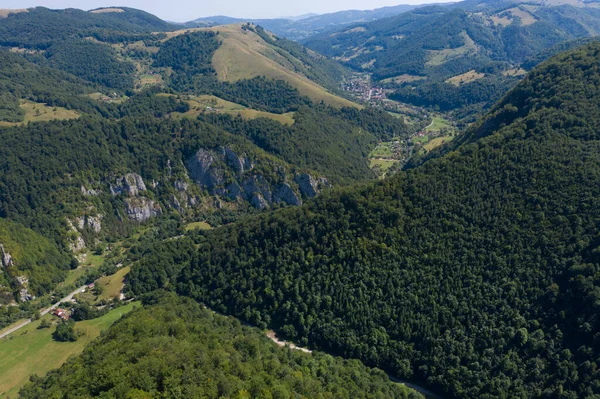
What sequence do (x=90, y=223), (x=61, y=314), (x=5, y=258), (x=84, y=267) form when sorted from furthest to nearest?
(x=90, y=223), (x=84, y=267), (x=5, y=258), (x=61, y=314)

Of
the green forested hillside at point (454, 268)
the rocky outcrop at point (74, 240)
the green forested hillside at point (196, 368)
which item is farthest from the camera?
the rocky outcrop at point (74, 240)

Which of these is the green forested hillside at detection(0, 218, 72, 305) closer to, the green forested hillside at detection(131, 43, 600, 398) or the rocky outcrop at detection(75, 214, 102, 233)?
the rocky outcrop at detection(75, 214, 102, 233)

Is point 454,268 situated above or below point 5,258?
above

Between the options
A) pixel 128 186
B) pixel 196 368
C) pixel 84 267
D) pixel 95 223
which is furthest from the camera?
pixel 128 186

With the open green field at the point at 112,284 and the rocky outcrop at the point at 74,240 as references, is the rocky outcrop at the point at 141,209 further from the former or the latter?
the open green field at the point at 112,284

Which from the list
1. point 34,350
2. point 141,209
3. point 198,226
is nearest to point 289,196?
point 198,226

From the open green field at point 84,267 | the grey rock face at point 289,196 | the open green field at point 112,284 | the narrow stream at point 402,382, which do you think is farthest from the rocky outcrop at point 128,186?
the narrow stream at point 402,382

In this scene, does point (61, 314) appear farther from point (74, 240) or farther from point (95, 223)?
point (95, 223)
